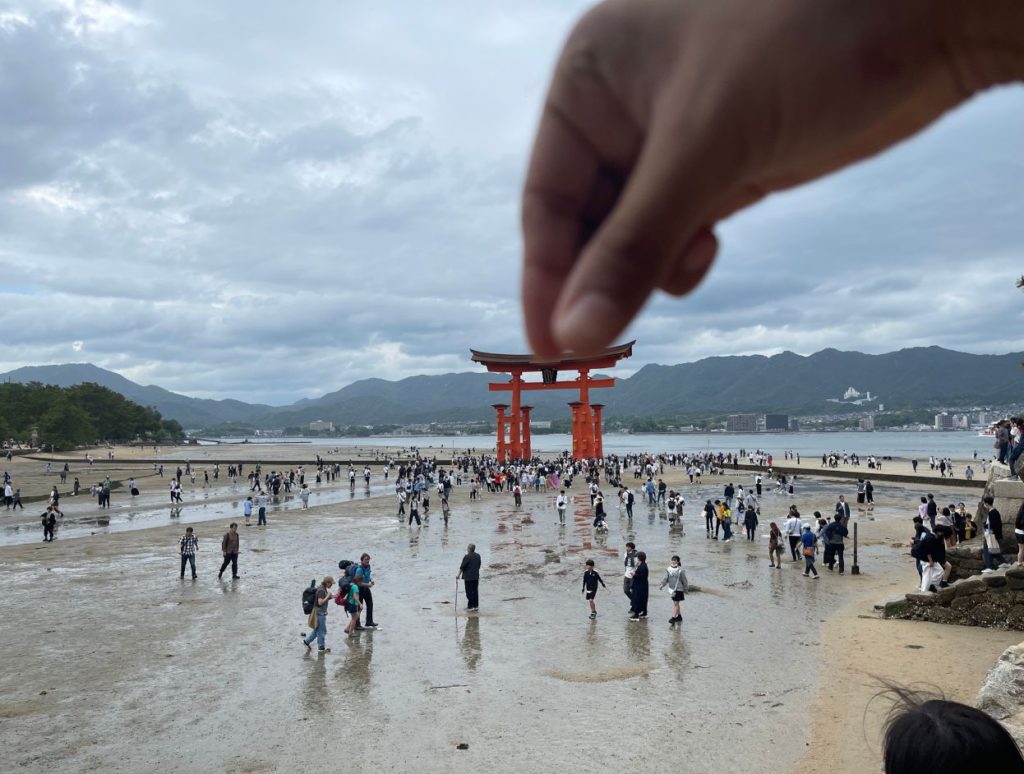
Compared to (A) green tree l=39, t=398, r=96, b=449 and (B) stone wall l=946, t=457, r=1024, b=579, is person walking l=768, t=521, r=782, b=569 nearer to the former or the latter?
(B) stone wall l=946, t=457, r=1024, b=579

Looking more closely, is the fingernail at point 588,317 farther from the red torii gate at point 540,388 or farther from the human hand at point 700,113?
the red torii gate at point 540,388

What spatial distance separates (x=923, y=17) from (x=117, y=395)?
11765cm

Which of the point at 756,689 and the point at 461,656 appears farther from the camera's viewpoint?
the point at 461,656

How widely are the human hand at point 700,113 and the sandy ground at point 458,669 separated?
6.72 meters

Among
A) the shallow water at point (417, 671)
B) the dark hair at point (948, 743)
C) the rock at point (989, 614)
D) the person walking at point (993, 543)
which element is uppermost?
the dark hair at point (948, 743)

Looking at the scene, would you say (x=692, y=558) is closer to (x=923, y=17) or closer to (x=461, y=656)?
(x=461, y=656)

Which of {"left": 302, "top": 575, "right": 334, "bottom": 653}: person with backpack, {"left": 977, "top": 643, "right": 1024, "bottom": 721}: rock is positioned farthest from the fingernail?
{"left": 302, "top": 575, "right": 334, "bottom": 653}: person with backpack

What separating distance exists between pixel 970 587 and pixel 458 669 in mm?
8798

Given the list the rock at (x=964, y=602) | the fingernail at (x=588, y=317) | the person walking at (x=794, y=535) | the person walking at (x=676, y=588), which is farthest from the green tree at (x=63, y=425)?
the fingernail at (x=588, y=317)

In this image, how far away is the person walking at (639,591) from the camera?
1187cm

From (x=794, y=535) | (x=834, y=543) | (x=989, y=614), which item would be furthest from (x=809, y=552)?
(x=989, y=614)

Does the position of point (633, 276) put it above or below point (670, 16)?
below

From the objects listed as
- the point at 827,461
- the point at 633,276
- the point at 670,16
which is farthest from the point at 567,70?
the point at 827,461

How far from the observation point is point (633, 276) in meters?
1.19
